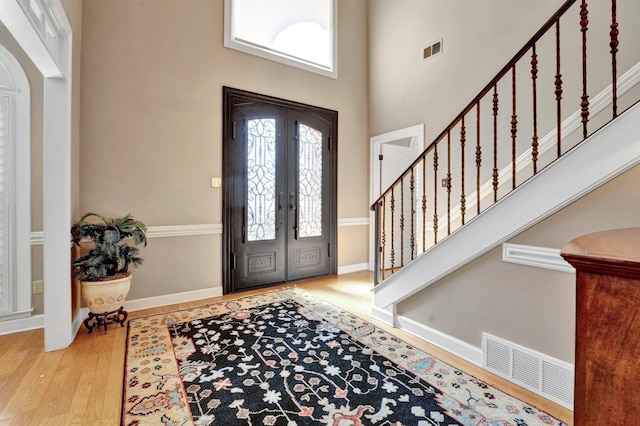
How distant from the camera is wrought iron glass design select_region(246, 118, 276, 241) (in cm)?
394

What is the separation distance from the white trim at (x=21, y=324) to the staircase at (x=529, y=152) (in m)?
3.09

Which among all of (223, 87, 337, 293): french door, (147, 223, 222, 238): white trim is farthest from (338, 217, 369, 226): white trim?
(147, 223, 222, 238): white trim

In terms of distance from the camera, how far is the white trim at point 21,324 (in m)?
2.67

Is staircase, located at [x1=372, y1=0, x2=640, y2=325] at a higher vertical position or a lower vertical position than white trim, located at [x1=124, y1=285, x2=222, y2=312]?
higher

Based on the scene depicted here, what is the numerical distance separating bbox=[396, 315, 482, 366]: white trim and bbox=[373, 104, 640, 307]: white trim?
0.28 metres

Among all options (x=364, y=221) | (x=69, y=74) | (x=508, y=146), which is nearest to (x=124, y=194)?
(x=69, y=74)

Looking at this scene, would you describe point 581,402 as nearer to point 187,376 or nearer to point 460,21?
point 187,376

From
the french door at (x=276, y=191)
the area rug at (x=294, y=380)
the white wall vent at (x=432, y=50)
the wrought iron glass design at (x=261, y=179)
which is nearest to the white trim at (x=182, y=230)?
the french door at (x=276, y=191)

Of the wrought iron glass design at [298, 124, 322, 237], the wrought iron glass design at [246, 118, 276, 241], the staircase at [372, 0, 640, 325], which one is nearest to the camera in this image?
the staircase at [372, 0, 640, 325]

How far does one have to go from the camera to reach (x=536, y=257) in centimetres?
186

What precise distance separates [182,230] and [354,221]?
2.57m

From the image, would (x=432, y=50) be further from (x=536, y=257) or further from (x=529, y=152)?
(x=536, y=257)

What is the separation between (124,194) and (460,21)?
169 inches

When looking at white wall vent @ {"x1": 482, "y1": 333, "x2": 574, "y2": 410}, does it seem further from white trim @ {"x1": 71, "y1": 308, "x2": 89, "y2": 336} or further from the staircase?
white trim @ {"x1": 71, "y1": 308, "x2": 89, "y2": 336}
